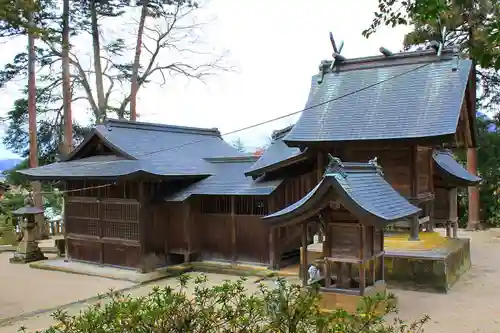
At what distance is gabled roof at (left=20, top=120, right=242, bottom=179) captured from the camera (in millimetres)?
13312

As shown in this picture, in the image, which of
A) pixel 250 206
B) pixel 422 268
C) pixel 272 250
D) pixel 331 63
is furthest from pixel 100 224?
pixel 422 268

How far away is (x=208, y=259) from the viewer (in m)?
13.9

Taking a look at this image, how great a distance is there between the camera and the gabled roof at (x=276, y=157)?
41.7 ft

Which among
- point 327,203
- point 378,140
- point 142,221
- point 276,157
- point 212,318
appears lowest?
point 142,221

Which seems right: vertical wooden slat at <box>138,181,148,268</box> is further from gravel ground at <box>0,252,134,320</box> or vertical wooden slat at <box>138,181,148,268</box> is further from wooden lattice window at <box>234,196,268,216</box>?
wooden lattice window at <box>234,196,268,216</box>

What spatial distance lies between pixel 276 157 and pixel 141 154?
3.92 metres

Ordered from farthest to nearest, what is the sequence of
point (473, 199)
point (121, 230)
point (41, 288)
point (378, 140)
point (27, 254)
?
1. point (473, 199)
2. point (27, 254)
3. point (121, 230)
4. point (41, 288)
5. point (378, 140)

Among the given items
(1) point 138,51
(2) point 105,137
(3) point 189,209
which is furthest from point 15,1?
(1) point 138,51

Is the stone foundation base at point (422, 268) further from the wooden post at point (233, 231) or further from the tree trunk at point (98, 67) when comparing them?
the tree trunk at point (98, 67)

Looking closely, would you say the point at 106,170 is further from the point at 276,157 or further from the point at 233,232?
the point at 276,157

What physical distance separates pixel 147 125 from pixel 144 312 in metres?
13.0

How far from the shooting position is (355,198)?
26.7 ft

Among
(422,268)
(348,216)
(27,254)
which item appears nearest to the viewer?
(348,216)

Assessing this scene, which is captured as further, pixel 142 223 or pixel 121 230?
pixel 121 230
